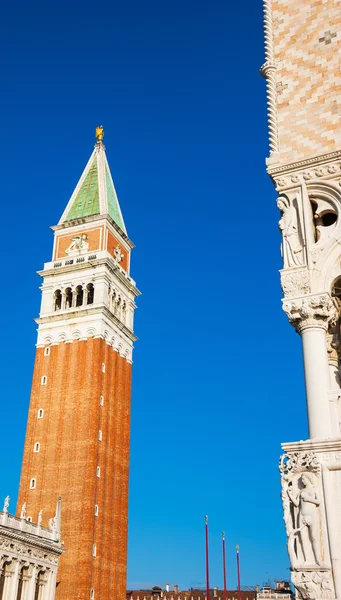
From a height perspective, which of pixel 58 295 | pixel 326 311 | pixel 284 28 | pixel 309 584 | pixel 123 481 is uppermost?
pixel 58 295

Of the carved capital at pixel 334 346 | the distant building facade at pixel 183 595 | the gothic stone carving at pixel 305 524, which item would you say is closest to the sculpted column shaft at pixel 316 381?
the gothic stone carving at pixel 305 524

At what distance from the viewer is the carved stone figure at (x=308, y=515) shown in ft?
23.9

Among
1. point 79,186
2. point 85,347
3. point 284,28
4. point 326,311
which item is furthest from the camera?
point 79,186

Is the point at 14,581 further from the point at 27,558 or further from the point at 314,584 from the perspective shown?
the point at 314,584

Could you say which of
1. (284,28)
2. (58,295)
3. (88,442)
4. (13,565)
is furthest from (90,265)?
(284,28)

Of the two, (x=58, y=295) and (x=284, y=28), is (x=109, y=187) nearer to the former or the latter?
(x=58, y=295)

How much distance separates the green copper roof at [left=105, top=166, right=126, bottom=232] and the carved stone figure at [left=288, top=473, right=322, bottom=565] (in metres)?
47.2

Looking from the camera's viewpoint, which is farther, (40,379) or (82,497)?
(40,379)

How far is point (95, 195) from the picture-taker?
178 ft

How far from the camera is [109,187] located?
184ft

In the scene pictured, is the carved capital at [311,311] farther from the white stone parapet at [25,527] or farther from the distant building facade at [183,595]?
the distant building facade at [183,595]

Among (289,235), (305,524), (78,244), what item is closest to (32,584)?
(78,244)

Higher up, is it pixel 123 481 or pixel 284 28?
pixel 123 481

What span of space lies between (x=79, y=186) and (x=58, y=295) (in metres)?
10.2
